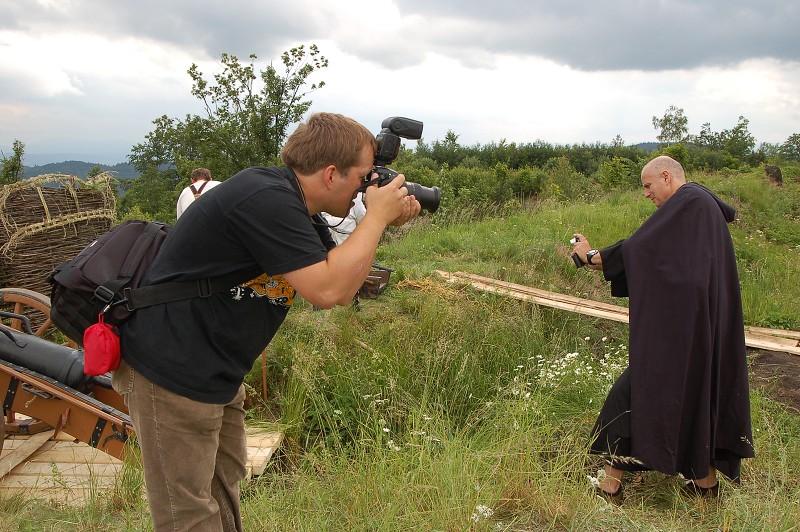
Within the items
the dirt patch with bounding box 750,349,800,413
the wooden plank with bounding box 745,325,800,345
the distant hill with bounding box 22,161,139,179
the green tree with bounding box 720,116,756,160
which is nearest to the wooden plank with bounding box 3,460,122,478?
the distant hill with bounding box 22,161,139,179

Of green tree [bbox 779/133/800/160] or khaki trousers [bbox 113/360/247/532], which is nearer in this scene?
khaki trousers [bbox 113/360/247/532]

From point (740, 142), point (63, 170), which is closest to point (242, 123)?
point (63, 170)

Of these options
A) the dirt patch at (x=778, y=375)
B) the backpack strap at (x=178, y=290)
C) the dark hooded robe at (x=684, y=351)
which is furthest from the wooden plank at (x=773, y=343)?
the backpack strap at (x=178, y=290)

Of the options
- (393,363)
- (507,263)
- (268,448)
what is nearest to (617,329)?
(507,263)

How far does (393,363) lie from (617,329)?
2962mm

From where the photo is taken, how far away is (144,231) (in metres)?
2.15

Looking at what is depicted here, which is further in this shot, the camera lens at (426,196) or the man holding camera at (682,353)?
the man holding camera at (682,353)

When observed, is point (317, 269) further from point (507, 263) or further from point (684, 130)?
point (684, 130)

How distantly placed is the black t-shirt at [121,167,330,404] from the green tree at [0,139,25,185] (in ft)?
20.0

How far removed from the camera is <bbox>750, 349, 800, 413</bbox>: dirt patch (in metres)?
5.05

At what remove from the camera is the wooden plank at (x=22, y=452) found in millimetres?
3720

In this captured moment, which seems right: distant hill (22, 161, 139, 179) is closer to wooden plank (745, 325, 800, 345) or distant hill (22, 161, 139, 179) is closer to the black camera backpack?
the black camera backpack

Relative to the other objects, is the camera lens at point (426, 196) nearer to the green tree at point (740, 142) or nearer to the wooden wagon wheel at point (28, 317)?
the wooden wagon wheel at point (28, 317)

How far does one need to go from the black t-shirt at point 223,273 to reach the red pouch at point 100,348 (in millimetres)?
49
